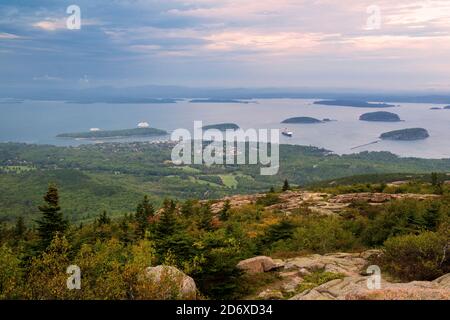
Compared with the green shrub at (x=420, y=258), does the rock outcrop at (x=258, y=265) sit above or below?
below

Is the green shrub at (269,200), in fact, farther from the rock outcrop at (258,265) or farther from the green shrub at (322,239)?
the rock outcrop at (258,265)

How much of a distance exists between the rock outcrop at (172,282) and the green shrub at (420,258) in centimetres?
822

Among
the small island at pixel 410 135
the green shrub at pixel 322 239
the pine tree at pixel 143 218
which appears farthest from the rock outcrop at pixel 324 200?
the small island at pixel 410 135

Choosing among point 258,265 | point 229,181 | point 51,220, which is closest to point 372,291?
point 258,265

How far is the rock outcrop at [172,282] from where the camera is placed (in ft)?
41.0

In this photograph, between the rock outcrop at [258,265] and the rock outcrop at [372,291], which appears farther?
the rock outcrop at [258,265]

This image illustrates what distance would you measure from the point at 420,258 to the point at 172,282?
965cm

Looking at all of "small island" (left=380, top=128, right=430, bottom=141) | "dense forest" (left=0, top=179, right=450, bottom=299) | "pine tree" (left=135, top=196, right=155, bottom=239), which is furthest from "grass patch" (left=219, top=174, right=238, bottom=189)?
"dense forest" (left=0, top=179, right=450, bottom=299)

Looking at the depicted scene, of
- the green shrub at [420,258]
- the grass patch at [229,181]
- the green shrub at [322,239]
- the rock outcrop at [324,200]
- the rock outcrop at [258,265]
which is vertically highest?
the green shrub at [420,258]

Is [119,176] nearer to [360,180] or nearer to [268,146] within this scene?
[268,146]

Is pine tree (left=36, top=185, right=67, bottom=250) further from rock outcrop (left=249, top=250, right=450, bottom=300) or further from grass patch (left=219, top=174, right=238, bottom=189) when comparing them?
grass patch (left=219, top=174, right=238, bottom=189)

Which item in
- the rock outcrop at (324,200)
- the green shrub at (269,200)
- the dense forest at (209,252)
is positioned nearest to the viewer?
the dense forest at (209,252)
